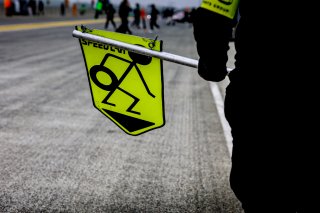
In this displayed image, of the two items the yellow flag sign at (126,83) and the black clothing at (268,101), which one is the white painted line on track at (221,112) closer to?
the yellow flag sign at (126,83)

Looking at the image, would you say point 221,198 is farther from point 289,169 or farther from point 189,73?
point 189,73

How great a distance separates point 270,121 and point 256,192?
13.8 inches

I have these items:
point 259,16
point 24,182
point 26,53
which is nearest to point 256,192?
point 259,16

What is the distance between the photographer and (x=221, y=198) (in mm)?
2812

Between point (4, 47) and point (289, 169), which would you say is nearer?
point (289, 169)

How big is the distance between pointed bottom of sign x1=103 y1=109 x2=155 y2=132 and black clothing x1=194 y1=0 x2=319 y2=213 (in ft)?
2.75

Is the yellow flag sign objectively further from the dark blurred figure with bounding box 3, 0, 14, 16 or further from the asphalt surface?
the dark blurred figure with bounding box 3, 0, 14, 16

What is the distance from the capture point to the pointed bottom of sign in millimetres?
2441

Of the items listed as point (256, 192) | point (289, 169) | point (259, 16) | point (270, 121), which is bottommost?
point (256, 192)

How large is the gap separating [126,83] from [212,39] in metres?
0.90

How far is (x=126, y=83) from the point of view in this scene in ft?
7.74

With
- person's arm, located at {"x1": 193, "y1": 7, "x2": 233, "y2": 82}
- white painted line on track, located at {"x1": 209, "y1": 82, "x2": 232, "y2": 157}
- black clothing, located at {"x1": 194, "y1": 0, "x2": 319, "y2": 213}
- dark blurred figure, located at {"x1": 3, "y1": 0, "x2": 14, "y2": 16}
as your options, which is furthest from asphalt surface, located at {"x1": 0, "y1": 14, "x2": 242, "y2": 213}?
dark blurred figure, located at {"x1": 3, "y1": 0, "x2": 14, "y2": 16}

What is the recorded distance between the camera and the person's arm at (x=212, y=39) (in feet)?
5.20

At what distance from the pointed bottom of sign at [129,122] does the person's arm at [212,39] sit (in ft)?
2.79
